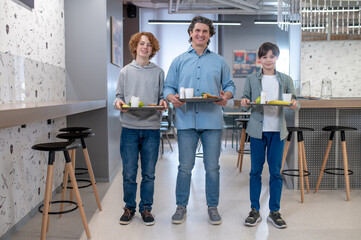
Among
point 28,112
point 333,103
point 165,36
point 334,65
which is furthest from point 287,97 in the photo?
point 165,36

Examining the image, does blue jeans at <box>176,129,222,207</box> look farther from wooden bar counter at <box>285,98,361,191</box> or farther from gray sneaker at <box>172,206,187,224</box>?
wooden bar counter at <box>285,98,361,191</box>

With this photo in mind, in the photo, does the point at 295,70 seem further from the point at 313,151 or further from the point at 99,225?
the point at 99,225

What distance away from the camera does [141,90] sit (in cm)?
292

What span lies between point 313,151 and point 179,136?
191 cm

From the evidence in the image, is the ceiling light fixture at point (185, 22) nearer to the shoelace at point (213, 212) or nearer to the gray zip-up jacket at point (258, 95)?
the gray zip-up jacket at point (258, 95)

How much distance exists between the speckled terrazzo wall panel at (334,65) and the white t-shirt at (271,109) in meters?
2.42

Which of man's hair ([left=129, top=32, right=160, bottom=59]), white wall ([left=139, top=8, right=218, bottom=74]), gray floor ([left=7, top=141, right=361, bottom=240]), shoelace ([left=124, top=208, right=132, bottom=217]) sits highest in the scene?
white wall ([left=139, top=8, right=218, bottom=74])

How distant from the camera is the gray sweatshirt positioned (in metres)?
2.87

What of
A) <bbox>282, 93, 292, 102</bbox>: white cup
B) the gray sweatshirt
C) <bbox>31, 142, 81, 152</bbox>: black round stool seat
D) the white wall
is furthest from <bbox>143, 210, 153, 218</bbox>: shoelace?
the white wall

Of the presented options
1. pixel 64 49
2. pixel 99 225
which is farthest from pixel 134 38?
pixel 64 49

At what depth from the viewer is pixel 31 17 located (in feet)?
10.9

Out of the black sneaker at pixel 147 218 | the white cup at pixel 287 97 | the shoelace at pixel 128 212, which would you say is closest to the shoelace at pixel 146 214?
the black sneaker at pixel 147 218

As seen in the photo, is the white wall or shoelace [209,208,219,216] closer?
shoelace [209,208,219,216]

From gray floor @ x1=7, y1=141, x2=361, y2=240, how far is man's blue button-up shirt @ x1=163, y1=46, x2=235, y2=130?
82cm
